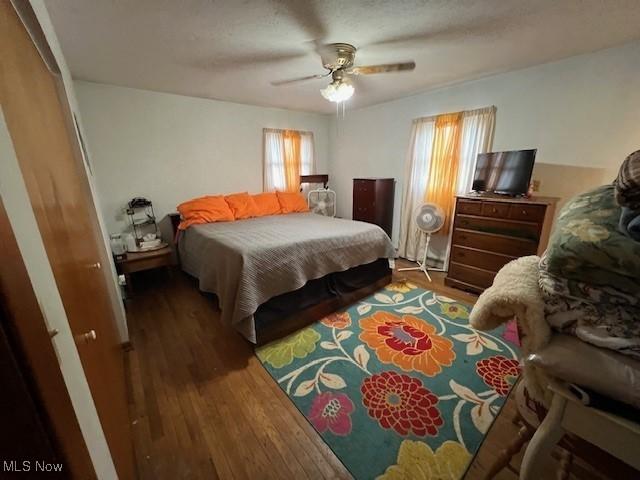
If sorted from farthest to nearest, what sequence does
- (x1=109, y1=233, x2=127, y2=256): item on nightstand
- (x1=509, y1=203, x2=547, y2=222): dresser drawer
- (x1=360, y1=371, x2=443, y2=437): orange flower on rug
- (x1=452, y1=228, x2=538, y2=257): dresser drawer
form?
1. (x1=109, y1=233, x2=127, y2=256): item on nightstand
2. (x1=452, y1=228, x2=538, y2=257): dresser drawer
3. (x1=509, y1=203, x2=547, y2=222): dresser drawer
4. (x1=360, y1=371, x2=443, y2=437): orange flower on rug

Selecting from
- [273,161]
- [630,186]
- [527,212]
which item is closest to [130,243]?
[273,161]

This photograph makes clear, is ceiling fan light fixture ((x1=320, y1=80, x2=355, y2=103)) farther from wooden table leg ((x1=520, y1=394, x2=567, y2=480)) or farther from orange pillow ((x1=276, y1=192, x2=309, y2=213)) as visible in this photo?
wooden table leg ((x1=520, y1=394, x2=567, y2=480))

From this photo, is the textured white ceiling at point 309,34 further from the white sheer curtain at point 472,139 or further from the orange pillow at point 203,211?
the orange pillow at point 203,211

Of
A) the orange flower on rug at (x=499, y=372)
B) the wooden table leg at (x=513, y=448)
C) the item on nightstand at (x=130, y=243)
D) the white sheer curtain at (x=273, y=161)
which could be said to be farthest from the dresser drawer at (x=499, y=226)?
the item on nightstand at (x=130, y=243)

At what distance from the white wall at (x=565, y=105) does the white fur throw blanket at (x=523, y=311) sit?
8.17 feet

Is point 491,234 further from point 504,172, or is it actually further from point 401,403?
point 401,403

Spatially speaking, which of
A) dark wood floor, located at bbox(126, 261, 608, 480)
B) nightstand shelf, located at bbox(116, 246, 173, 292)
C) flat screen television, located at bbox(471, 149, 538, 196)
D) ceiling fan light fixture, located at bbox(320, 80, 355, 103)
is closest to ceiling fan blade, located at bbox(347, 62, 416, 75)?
ceiling fan light fixture, located at bbox(320, 80, 355, 103)

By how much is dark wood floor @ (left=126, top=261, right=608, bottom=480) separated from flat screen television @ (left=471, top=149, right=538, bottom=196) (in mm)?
2008

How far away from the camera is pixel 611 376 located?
526 mm

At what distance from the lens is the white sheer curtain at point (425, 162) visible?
9.55ft

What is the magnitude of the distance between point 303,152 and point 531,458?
442cm

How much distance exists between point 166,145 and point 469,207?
12.2 feet

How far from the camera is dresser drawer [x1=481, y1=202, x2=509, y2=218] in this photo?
2.42m

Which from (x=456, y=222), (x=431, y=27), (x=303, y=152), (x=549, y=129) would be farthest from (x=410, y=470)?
(x=303, y=152)
